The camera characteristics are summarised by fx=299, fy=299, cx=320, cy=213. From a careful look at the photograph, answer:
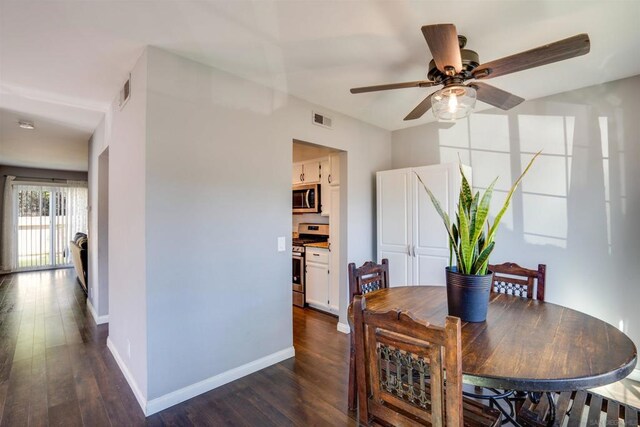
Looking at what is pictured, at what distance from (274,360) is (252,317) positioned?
→ 19.3 inches

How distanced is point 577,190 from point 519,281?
1257 millimetres

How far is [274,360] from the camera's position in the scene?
2734mm

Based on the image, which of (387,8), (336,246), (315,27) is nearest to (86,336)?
(336,246)

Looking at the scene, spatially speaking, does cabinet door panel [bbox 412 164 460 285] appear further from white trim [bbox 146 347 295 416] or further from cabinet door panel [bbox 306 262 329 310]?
white trim [bbox 146 347 295 416]

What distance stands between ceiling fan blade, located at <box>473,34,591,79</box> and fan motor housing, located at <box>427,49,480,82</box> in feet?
0.15

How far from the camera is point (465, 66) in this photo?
5.97ft

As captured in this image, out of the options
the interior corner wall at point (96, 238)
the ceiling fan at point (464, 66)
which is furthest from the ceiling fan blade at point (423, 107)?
the interior corner wall at point (96, 238)

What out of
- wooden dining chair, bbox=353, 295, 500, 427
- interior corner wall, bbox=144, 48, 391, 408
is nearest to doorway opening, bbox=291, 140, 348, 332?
interior corner wall, bbox=144, 48, 391, 408

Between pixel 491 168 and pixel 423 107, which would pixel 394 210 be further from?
pixel 423 107

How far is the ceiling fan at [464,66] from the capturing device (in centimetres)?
144

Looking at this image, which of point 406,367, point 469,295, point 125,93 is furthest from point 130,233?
point 469,295

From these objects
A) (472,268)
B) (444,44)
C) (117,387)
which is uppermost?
(444,44)

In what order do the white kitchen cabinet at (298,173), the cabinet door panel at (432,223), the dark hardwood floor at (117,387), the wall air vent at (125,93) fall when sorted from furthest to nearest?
the white kitchen cabinet at (298,173) → the cabinet door panel at (432,223) → the wall air vent at (125,93) → the dark hardwood floor at (117,387)

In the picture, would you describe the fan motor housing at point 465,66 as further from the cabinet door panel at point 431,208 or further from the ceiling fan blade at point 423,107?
the cabinet door panel at point 431,208
